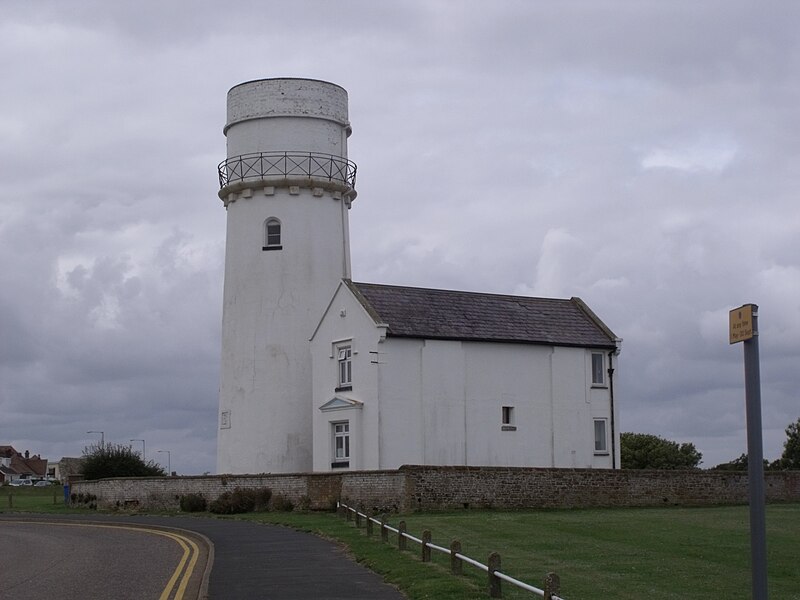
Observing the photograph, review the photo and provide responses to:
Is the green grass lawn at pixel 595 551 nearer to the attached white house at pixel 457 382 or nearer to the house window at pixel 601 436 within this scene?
the attached white house at pixel 457 382

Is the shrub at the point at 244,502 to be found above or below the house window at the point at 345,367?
below

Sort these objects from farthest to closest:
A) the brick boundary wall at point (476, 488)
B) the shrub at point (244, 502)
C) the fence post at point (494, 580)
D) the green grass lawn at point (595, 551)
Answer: the shrub at point (244, 502)
the brick boundary wall at point (476, 488)
the green grass lawn at point (595, 551)
the fence post at point (494, 580)

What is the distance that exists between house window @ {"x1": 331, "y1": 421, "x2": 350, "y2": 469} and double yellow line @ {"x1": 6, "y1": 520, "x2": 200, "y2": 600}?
10653mm

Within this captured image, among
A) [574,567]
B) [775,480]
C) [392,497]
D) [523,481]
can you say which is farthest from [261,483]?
[574,567]

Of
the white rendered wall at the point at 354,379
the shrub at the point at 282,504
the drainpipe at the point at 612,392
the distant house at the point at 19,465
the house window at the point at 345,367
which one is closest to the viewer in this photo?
the shrub at the point at 282,504

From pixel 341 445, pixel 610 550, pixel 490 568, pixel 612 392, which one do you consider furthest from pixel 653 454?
pixel 490 568

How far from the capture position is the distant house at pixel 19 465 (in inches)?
5723

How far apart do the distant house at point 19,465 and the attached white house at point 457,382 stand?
103 meters

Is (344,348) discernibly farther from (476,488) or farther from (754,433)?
(754,433)

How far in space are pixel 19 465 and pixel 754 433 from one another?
152m

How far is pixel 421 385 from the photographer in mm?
45656

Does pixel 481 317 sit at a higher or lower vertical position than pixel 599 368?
higher

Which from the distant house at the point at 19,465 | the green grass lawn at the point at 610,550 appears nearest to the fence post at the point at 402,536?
the green grass lawn at the point at 610,550

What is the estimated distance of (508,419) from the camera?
47812 millimetres
